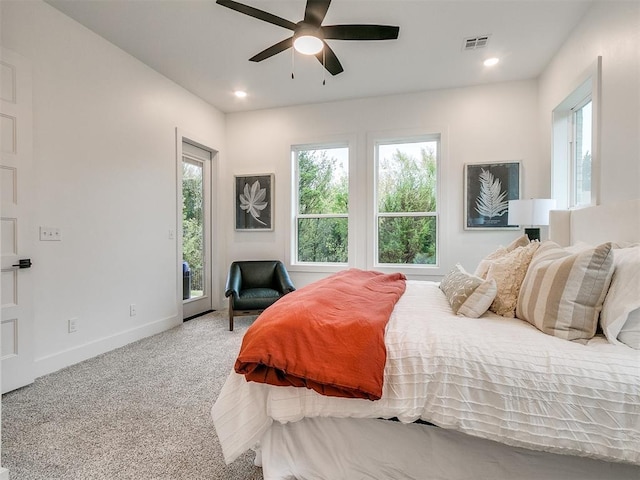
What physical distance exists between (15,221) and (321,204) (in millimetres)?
3150

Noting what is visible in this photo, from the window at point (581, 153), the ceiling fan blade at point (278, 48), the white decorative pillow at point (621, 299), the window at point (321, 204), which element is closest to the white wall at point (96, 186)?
the ceiling fan blade at point (278, 48)

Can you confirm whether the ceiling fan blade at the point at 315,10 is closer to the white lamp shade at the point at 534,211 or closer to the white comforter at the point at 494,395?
the white comforter at the point at 494,395

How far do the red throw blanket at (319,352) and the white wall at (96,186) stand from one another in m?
2.23

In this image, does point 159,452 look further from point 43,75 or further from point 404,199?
point 404,199

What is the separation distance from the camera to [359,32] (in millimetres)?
2229

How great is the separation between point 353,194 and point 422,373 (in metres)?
3.19

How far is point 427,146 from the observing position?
13.4ft

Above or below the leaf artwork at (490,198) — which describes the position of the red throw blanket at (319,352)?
below

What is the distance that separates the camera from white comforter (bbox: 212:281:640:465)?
1.07 meters

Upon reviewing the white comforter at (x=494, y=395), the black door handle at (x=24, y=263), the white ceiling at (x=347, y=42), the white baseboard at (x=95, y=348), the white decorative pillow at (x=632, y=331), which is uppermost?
the white ceiling at (x=347, y=42)

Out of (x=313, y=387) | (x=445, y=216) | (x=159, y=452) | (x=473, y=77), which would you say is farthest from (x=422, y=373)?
(x=473, y=77)

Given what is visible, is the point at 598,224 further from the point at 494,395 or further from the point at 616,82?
the point at 494,395

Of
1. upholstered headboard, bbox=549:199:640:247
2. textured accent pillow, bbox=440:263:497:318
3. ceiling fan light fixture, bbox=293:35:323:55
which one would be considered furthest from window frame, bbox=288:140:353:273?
textured accent pillow, bbox=440:263:497:318

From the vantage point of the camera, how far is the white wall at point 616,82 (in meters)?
1.93
